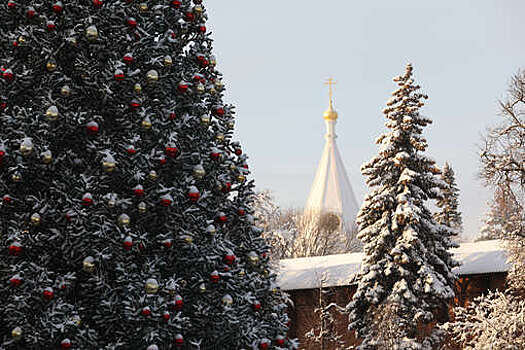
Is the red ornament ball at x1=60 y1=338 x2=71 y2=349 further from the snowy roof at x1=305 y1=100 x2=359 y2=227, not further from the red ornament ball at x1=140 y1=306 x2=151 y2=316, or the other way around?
the snowy roof at x1=305 y1=100 x2=359 y2=227

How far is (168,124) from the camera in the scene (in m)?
5.93

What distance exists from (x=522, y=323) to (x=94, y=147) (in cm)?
1182

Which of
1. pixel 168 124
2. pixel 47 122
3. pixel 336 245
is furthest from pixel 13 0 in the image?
pixel 336 245

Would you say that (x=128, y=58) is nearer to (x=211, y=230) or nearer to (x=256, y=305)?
(x=211, y=230)

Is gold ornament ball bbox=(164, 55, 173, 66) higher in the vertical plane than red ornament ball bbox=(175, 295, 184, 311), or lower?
higher

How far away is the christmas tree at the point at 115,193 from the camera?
528cm

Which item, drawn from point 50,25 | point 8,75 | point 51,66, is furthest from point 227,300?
point 50,25

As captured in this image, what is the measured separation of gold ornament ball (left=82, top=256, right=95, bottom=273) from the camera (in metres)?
5.23

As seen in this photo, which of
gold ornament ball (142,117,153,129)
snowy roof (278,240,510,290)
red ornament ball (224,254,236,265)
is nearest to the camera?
gold ornament ball (142,117,153,129)

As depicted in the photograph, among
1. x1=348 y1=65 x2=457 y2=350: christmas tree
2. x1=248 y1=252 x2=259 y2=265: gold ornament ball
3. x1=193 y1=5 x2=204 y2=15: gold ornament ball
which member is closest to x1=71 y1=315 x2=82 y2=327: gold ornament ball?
x1=248 y1=252 x2=259 y2=265: gold ornament ball

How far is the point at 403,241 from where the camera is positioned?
55.1ft

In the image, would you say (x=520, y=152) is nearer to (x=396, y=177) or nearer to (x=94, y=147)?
(x=396, y=177)

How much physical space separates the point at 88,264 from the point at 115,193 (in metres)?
0.63

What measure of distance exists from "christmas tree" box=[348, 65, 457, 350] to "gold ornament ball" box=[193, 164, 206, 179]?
11.5m
